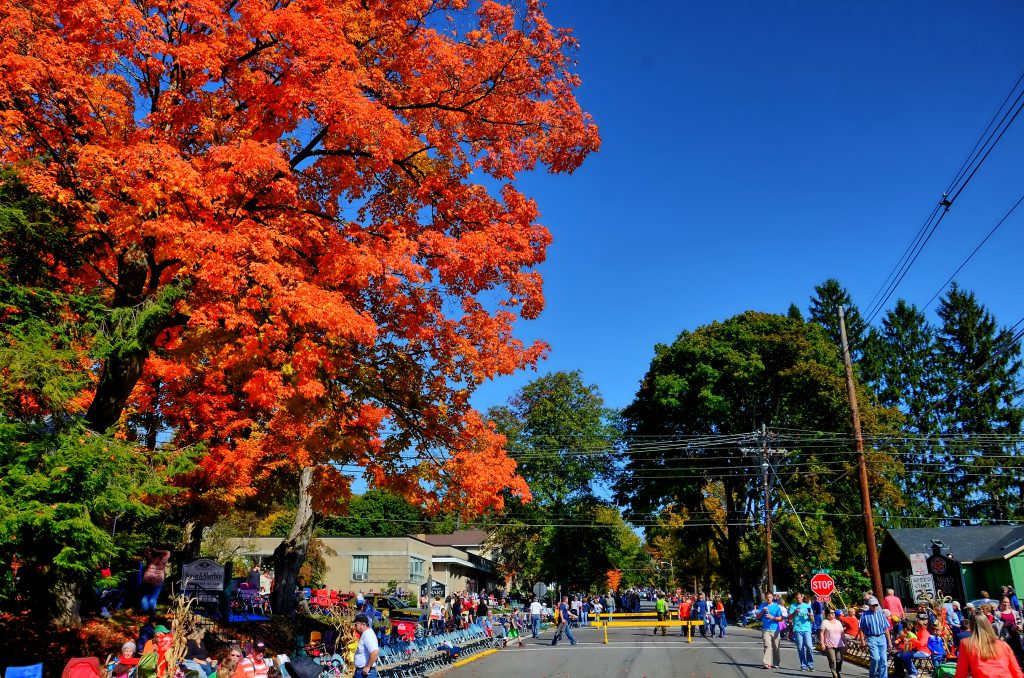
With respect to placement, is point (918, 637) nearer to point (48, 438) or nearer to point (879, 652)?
point (879, 652)

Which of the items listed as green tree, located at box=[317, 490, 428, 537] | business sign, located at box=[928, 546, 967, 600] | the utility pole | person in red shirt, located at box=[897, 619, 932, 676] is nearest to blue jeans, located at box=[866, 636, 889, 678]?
person in red shirt, located at box=[897, 619, 932, 676]

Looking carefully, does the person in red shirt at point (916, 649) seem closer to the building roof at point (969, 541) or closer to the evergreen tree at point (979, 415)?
the building roof at point (969, 541)

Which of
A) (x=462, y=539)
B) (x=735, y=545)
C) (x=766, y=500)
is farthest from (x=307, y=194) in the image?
(x=462, y=539)

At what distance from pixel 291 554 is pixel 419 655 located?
692 centimetres

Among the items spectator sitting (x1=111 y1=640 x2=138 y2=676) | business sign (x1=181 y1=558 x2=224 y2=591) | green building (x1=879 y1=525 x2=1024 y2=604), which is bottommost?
spectator sitting (x1=111 y1=640 x2=138 y2=676)

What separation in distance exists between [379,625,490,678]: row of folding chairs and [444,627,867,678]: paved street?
1.92 feet

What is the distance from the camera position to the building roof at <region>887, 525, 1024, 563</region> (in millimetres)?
32906

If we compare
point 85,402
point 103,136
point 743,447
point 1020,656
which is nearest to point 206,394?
point 85,402

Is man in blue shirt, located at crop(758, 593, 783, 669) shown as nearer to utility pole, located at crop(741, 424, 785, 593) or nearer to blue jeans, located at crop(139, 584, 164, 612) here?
blue jeans, located at crop(139, 584, 164, 612)

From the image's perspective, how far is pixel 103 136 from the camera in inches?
432

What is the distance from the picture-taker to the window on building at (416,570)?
49.7m

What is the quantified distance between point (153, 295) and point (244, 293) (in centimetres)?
195

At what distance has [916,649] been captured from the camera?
1358 cm

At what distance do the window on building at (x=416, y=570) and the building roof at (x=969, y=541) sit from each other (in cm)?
3039
